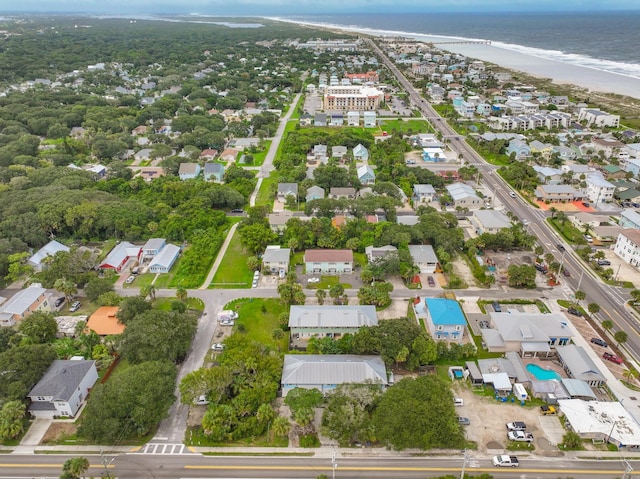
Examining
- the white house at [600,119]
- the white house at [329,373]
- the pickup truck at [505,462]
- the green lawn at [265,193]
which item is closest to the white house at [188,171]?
the green lawn at [265,193]

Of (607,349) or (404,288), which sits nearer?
(607,349)

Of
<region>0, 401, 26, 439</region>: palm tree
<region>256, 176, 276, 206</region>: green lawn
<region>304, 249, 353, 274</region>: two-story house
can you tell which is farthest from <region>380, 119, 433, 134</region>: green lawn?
<region>0, 401, 26, 439</region>: palm tree

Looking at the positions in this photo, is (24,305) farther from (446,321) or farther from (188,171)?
(446,321)

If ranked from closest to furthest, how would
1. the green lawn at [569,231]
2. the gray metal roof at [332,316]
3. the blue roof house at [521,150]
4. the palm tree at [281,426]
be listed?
the palm tree at [281,426]
the gray metal roof at [332,316]
the green lawn at [569,231]
the blue roof house at [521,150]

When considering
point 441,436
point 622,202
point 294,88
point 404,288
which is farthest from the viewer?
point 294,88

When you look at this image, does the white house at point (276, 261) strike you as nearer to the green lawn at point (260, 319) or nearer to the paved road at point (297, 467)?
the green lawn at point (260, 319)

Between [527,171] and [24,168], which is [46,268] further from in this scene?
[527,171]

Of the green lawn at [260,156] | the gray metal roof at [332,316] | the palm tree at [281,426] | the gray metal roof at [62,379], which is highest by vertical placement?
the gray metal roof at [62,379]

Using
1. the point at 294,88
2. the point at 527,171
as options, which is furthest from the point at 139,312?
the point at 294,88

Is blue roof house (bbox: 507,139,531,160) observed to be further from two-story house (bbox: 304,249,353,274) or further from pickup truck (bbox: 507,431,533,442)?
pickup truck (bbox: 507,431,533,442)
